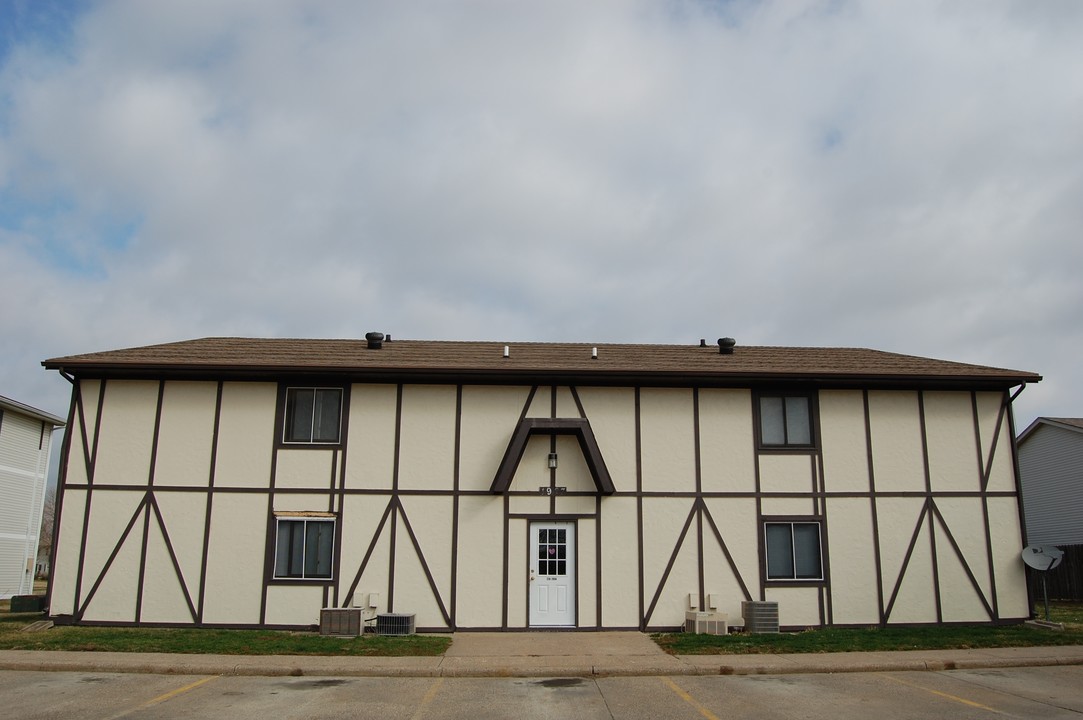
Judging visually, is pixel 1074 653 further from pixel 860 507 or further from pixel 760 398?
pixel 760 398

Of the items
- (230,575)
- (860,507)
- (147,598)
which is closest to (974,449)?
(860,507)

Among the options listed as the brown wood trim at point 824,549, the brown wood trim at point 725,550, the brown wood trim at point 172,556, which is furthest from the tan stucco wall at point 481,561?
the brown wood trim at point 824,549

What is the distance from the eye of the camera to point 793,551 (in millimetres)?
16875

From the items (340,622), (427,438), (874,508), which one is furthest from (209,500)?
(874,508)

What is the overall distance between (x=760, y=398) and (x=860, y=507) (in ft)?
9.98

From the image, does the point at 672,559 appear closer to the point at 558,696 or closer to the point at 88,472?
the point at 558,696

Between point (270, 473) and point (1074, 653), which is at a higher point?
point (270, 473)

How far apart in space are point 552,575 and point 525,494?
5.57 feet

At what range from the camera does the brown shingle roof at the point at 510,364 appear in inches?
659

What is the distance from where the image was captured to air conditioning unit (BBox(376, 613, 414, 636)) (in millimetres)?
15328

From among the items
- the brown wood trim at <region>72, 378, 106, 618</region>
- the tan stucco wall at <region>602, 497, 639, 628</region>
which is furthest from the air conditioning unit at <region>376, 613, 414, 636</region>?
the brown wood trim at <region>72, 378, 106, 618</region>

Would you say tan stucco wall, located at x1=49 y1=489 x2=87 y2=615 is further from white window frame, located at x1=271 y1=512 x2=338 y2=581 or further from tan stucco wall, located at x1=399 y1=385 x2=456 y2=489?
tan stucco wall, located at x1=399 y1=385 x2=456 y2=489

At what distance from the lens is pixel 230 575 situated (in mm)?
16250

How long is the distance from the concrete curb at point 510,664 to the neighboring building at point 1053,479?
18.4 meters
